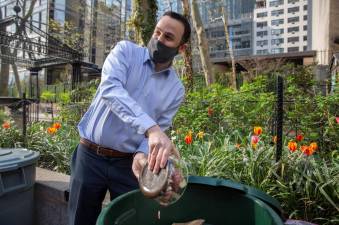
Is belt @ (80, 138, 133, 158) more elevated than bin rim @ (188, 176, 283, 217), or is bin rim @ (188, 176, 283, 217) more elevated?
belt @ (80, 138, 133, 158)

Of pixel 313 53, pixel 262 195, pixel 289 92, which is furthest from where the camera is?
pixel 313 53

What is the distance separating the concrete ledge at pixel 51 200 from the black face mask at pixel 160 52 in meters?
1.83

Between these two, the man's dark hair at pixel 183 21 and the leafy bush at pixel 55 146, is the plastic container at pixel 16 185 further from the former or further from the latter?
the man's dark hair at pixel 183 21

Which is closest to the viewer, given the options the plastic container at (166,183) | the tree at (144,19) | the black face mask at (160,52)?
the plastic container at (166,183)

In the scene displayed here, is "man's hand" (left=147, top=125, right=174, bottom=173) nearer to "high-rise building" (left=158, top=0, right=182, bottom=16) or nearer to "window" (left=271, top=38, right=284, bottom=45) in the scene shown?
"high-rise building" (left=158, top=0, right=182, bottom=16)

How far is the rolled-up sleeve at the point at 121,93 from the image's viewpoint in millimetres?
1512

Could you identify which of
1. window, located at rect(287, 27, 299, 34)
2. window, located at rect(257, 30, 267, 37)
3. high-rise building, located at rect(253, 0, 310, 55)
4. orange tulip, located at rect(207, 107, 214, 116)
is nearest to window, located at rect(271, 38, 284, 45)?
high-rise building, located at rect(253, 0, 310, 55)

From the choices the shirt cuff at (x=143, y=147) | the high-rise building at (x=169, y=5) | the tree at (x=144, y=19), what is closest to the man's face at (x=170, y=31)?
the shirt cuff at (x=143, y=147)

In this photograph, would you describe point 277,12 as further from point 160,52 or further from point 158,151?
point 158,151

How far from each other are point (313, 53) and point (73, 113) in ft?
61.0

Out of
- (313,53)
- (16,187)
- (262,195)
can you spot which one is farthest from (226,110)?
(313,53)

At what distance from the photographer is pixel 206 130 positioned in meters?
5.12

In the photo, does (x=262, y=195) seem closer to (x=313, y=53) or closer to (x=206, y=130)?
(x=206, y=130)

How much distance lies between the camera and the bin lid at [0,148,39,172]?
282 centimetres
